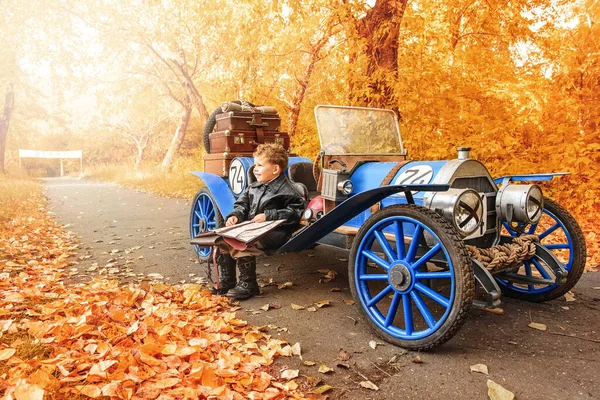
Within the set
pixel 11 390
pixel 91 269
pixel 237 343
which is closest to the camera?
pixel 11 390

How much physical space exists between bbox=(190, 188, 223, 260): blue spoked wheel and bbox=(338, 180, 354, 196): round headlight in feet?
5.58

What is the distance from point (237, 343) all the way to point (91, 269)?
2.68 metres

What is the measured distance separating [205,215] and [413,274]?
3061 mm

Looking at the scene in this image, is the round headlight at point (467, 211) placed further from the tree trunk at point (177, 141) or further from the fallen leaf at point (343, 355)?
the tree trunk at point (177, 141)

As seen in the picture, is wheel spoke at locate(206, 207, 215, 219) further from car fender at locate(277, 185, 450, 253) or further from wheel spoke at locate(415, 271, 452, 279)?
wheel spoke at locate(415, 271, 452, 279)

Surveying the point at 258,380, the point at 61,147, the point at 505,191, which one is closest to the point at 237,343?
the point at 258,380

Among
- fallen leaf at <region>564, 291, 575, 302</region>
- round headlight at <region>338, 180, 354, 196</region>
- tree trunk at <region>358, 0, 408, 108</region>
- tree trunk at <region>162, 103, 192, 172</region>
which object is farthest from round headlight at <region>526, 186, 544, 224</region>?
tree trunk at <region>162, 103, 192, 172</region>

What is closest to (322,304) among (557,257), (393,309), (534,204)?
(393,309)

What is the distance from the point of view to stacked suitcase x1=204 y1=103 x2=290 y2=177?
15.9ft

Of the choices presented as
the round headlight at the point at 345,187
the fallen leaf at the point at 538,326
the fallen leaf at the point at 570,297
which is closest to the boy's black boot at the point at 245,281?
the round headlight at the point at 345,187

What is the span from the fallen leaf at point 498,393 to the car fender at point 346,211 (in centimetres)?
108

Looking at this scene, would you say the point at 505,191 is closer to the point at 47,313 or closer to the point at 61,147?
the point at 47,313

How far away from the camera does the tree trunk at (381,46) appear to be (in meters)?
6.40

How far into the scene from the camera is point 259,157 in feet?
12.4
